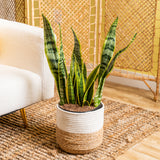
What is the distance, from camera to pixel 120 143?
139 centimetres

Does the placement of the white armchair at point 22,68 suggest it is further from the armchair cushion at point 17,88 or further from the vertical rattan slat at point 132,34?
the vertical rattan slat at point 132,34

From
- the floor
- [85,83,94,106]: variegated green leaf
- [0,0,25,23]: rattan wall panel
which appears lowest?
the floor

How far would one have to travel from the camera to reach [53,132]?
151 cm

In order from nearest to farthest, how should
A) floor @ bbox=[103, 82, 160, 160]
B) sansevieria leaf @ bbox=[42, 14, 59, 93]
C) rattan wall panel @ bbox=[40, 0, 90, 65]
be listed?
1. sansevieria leaf @ bbox=[42, 14, 59, 93]
2. floor @ bbox=[103, 82, 160, 160]
3. rattan wall panel @ bbox=[40, 0, 90, 65]

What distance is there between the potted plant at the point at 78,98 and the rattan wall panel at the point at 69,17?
3.93 feet

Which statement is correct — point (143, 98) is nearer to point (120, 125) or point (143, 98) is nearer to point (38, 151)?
point (120, 125)

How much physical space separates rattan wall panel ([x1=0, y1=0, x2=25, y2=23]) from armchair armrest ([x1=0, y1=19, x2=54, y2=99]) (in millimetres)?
931

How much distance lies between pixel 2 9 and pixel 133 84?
5.28 ft

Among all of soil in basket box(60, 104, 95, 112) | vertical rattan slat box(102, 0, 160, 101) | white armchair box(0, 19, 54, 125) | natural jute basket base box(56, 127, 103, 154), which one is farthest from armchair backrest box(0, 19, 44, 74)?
vertical rattan slat box(102, 0, 160, 101)

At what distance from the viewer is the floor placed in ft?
4.25

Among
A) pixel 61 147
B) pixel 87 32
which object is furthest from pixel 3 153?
pixel 87 32

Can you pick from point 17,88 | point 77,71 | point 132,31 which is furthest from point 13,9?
point 77,71

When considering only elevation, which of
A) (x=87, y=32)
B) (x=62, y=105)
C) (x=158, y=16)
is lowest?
(x=62, y=105)

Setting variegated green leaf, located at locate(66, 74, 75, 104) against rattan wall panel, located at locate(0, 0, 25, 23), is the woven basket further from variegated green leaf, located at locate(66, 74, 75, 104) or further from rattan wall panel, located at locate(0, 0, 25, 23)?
rattan wall panel, located at locate(0, 0, 25, 23)
